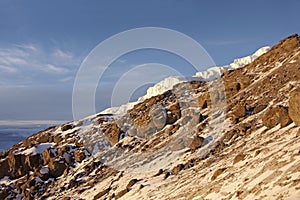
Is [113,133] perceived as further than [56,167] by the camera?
Yes

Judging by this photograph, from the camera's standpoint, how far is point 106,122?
75.2m

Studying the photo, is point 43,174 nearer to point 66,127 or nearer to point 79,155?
point 79,155

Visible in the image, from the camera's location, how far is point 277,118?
3244cm

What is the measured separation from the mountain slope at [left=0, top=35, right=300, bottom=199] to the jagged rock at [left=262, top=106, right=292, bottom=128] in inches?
3.8

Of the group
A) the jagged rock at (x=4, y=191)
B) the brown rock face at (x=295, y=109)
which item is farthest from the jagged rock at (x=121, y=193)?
the jagged rock at (x=4, y=191)

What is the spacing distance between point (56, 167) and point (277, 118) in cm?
3867

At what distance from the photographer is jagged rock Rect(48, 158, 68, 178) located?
2135 inches

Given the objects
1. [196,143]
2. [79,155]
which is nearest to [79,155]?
[79,155]

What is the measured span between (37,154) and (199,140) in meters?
36.0

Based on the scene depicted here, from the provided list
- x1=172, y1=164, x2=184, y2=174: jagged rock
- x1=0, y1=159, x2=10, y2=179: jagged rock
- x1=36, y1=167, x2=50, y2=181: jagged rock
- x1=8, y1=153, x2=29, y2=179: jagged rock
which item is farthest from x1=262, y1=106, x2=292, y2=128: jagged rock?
x1=0, y1=159, x2=10, y2=179: jagged rock

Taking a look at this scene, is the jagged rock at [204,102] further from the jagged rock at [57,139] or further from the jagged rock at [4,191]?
the jagged rock at [4,191]

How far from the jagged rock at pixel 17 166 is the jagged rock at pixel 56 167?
20.7ft

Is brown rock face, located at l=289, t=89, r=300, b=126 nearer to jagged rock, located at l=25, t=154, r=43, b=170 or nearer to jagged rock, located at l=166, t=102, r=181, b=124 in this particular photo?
jagged rock, located at l=166, t=102, r=181, b=124

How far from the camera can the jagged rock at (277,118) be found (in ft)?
101
